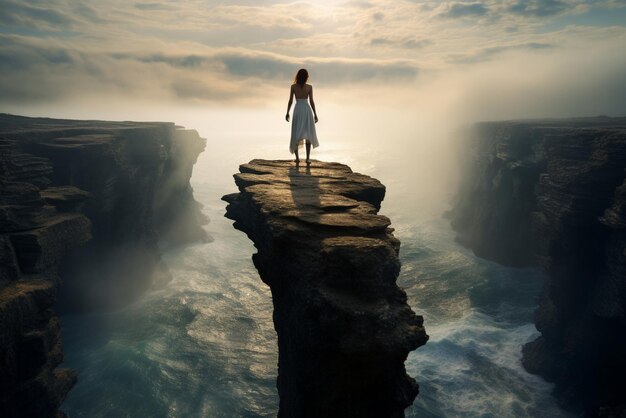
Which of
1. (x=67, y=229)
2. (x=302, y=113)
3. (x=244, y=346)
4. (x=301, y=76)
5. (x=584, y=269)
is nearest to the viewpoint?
(x=301, y=76)

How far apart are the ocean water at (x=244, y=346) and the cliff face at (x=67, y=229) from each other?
16.6ft

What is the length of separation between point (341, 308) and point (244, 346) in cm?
3154

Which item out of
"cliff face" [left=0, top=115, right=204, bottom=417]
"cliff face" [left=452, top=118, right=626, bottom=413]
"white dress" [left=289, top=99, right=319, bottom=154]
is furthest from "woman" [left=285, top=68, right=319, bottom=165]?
"cliff face" [left=452, top=118, right=626, bottom=413]

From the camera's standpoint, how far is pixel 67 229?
2978 centimetres

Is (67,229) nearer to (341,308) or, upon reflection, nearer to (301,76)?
(301,76)

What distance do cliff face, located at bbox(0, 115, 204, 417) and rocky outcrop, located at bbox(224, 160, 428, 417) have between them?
16711 mm

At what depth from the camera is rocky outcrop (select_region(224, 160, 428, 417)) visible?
871 centimetres

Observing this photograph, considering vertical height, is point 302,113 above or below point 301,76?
below

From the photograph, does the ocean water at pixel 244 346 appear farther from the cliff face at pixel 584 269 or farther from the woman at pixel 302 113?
the woman at pixel 302 113

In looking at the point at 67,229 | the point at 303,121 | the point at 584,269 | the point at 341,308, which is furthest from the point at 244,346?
the point at 341,308

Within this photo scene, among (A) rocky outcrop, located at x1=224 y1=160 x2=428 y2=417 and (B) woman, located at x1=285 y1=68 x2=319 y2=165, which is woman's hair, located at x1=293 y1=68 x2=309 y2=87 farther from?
(A) rocky outcrop, located at x1=224 y1=160 x2=428 y2=417

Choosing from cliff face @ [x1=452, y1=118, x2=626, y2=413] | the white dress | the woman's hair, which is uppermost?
the woman's hair

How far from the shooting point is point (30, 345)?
2042cm

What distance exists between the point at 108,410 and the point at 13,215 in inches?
618
